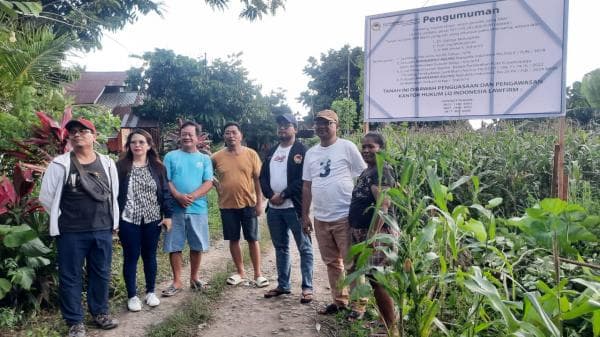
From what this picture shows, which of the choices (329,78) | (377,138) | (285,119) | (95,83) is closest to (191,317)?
(285,119)

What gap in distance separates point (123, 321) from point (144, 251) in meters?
0.59

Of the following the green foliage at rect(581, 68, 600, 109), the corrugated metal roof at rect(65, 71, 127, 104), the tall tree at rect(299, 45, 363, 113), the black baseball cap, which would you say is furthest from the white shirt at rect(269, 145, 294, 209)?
the corrugated metal roof at rect(65, 71, 127, 104)

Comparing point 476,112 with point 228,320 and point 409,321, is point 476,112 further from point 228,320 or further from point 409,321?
point 228,320

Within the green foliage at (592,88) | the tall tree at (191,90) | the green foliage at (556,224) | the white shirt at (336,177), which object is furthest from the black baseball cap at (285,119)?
the tall tree at (191,90)

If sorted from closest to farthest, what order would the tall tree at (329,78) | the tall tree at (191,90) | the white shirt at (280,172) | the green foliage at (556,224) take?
the green foliage at (556,224), the white shirt at (280,172), the tall tree at (191,90), the tall tree at (329,78)

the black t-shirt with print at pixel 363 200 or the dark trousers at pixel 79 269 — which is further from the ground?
the black t-shirt with print at pixel 363 200

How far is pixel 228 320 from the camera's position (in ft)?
12.2

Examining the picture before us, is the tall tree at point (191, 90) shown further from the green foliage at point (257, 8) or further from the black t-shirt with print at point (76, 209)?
the black t-shirt with print at point (76, 209)

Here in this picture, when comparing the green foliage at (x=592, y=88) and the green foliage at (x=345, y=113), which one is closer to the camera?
the green foliage at (x=592, y=88)

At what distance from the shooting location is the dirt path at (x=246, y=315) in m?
3.47

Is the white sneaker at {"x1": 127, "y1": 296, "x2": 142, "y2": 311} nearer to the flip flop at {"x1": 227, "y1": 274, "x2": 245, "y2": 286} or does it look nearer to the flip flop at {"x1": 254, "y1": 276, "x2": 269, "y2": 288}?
the flip flop at {"x1": 227, "y1": 274, "x2": 245, "y2": 286}

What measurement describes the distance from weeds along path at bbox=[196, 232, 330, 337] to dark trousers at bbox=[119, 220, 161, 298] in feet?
2.23

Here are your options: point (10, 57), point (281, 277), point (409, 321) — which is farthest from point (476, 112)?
point (10, 57)

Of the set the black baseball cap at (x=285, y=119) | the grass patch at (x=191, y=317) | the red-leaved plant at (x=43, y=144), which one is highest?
the black baseball cap at (x=285, y=119)
